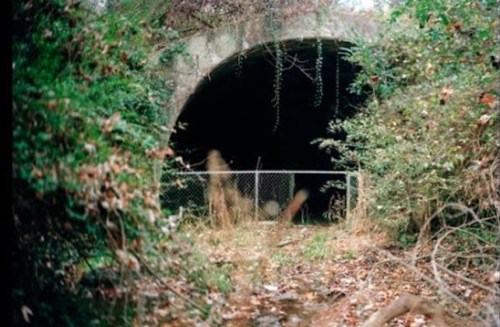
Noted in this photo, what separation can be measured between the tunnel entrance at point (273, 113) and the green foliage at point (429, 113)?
1704 mm

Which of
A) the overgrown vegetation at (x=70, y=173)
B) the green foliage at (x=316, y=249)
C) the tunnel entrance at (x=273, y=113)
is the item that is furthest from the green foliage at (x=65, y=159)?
the tunnel entrance at (x=273, y=113)

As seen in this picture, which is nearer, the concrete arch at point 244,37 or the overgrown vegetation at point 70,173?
the overgrown vegetation at point 70,173

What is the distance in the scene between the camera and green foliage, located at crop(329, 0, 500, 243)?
4750mm

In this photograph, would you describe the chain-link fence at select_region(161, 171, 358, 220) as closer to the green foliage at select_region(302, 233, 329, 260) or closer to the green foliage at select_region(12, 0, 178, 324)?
the green foliage at select_region(302, 233, 329, 260)

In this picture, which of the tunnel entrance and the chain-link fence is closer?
the chain-link fence

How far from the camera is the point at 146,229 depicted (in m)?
2.97

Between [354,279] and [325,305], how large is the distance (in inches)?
33.8

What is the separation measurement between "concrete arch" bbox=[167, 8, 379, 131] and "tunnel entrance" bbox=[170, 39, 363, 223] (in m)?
0.25

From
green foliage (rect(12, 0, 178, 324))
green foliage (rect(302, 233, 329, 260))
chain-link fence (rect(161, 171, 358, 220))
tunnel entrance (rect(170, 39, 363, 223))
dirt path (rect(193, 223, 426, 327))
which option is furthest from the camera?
tunnel entrance (rect(170, 39, 363, 223))

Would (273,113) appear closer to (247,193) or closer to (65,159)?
(247,193)

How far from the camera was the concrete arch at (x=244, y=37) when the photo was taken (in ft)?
25.2

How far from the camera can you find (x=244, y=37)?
817 centimetres

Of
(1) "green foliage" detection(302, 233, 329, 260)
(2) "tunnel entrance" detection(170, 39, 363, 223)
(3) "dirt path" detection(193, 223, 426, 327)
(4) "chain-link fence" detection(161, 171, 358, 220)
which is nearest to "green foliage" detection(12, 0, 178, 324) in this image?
(3) "dirt path" detection(193, 223, 426, 327)

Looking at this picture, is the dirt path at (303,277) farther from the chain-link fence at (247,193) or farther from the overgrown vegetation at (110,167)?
the chain-link fence at (247,193)
